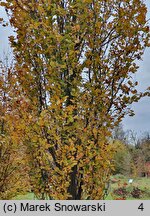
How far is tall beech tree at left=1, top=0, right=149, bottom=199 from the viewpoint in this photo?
124 inches

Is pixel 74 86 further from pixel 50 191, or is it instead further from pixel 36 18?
pixel 50 191

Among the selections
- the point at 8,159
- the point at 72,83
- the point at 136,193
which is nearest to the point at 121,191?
the point at 136,193

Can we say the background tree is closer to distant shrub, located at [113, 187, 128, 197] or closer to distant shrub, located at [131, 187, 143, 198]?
distant shrub, located at [113, 187, 128, 197]

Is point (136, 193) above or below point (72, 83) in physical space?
below

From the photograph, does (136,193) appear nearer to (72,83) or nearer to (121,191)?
(121,191)

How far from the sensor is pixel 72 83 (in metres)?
3.31

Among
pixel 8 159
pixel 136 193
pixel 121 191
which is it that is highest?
pixel 8 159

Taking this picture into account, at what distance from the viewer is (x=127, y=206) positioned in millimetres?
2820

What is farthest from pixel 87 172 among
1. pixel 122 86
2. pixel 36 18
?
pixel 36 18

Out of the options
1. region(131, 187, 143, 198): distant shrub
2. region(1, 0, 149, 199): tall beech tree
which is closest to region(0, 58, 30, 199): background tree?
region(1, 0, 149, 199): tall beech tree

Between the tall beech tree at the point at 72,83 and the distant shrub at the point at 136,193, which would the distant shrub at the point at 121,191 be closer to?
the distant shrub at the point at 136,193

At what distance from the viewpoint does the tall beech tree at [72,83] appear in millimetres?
3162

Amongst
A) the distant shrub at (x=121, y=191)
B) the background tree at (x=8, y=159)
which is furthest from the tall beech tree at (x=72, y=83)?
the distant shrub at (x=121, y=191)

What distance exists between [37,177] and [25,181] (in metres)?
4.49
